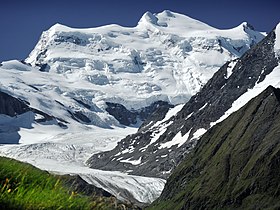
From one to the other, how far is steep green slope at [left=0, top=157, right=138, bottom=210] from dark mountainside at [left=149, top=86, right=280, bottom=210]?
11735 centimetres

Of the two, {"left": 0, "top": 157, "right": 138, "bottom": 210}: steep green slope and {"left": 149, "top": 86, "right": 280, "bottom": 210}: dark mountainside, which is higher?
{"left": 0, "top": 157, "right": 138, "bottom": 210}: steep green slope

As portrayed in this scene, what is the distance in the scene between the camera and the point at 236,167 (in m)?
154

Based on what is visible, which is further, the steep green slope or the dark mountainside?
the dark mountainside

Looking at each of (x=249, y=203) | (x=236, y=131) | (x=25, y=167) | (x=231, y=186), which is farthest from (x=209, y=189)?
(x=25, y=167)

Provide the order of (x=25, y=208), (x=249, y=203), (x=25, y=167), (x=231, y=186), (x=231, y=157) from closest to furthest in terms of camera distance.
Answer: (x=25, y=208)
(x=25, y=167)
(x=249, y=203)
(x=231, y=186)
(x=231, y=157)

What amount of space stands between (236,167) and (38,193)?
14714 cm

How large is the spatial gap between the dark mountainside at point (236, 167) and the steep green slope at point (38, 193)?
117348 mm

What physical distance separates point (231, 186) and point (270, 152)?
12.2 m

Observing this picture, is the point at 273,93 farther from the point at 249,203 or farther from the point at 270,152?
the point at 249,203

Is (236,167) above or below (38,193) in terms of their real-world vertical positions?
below

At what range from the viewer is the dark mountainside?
140 metres

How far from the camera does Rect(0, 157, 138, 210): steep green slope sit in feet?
31.0

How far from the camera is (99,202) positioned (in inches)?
422

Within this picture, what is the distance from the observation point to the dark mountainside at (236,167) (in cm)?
14038
